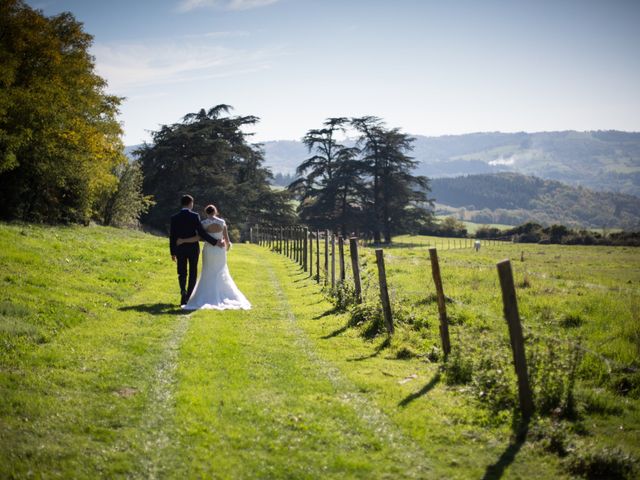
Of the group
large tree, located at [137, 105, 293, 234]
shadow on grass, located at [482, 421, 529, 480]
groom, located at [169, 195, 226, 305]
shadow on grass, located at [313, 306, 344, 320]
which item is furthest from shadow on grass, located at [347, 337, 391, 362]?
large tree, located at [137, 105, 293, 234]

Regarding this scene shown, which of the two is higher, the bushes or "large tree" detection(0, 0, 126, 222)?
"large tree" detection(0, 0, 126, 222)

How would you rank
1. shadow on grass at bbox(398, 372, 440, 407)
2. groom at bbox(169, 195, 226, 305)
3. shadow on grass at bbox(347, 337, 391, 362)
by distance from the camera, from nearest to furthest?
shadow on grass at bbox(398, 372, 440, 407)
shadow on grass at bbox(347, 337, 391, 362)
groom at bbox(169, 195, 226, 305)

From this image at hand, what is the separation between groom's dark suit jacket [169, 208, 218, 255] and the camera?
15.0 m

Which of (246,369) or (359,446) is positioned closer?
(359,446)

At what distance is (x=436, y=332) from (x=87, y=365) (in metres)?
7.77

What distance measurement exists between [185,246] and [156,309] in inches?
84.1

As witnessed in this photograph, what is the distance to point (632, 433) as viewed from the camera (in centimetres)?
705

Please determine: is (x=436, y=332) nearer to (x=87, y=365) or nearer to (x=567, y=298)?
(x=567, y=298)

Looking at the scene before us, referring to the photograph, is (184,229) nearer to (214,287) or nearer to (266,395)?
(214,287)

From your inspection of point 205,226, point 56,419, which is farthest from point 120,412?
point 205,226

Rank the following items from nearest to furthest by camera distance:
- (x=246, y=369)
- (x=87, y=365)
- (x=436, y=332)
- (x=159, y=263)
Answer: (x=87, y=365), (x=246, y=369), (x=436, y=332), (x=159, y=263)

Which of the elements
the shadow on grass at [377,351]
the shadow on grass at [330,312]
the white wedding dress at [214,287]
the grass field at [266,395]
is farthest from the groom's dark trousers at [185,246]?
the shadow on grass at [377,351]

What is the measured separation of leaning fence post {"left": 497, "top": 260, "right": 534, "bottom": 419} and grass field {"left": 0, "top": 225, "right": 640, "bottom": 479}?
0.30 m

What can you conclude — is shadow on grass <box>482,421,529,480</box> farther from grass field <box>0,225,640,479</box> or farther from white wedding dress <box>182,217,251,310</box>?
white wedding dress <box>182,217,251,310</box>
